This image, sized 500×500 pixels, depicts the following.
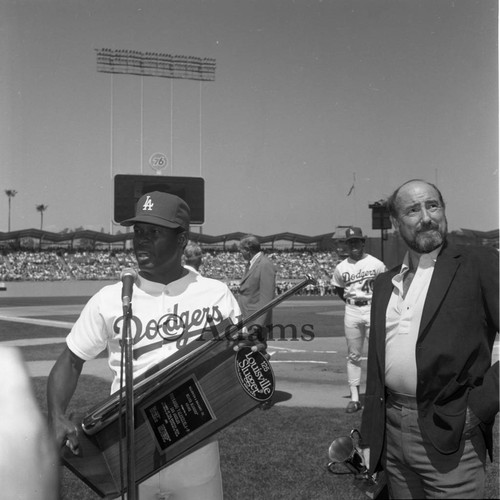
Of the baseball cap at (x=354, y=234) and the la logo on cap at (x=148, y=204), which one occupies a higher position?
the baseball cap at (x=354, y=234)

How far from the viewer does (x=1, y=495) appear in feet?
8.65

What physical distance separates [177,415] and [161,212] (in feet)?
2.67

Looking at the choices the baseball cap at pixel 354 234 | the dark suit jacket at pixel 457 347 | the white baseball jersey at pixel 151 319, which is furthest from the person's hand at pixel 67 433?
the baseball cap at pixel 354 234

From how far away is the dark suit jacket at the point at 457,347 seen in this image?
2174 millimetres

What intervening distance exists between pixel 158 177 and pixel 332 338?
7943mm

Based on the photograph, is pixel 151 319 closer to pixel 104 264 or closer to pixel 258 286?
pixel 258 286

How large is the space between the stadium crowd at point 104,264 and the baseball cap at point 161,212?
40.7 meters

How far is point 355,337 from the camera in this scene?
6680 millimetres

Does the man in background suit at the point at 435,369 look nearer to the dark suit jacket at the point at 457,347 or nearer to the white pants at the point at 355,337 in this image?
the dark suit jacket at the point at 457,347

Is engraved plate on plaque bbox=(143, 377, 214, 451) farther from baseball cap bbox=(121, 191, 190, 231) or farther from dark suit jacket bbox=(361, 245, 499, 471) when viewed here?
dark suit jacket bbox=(361, 245, 499, 471)

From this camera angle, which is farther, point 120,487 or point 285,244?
point 285,244

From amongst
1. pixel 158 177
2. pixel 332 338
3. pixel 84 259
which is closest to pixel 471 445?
pixel 158 177

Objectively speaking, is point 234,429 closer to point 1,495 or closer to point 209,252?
point 1,495

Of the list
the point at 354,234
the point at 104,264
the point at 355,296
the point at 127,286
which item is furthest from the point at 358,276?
the point at 104,264
